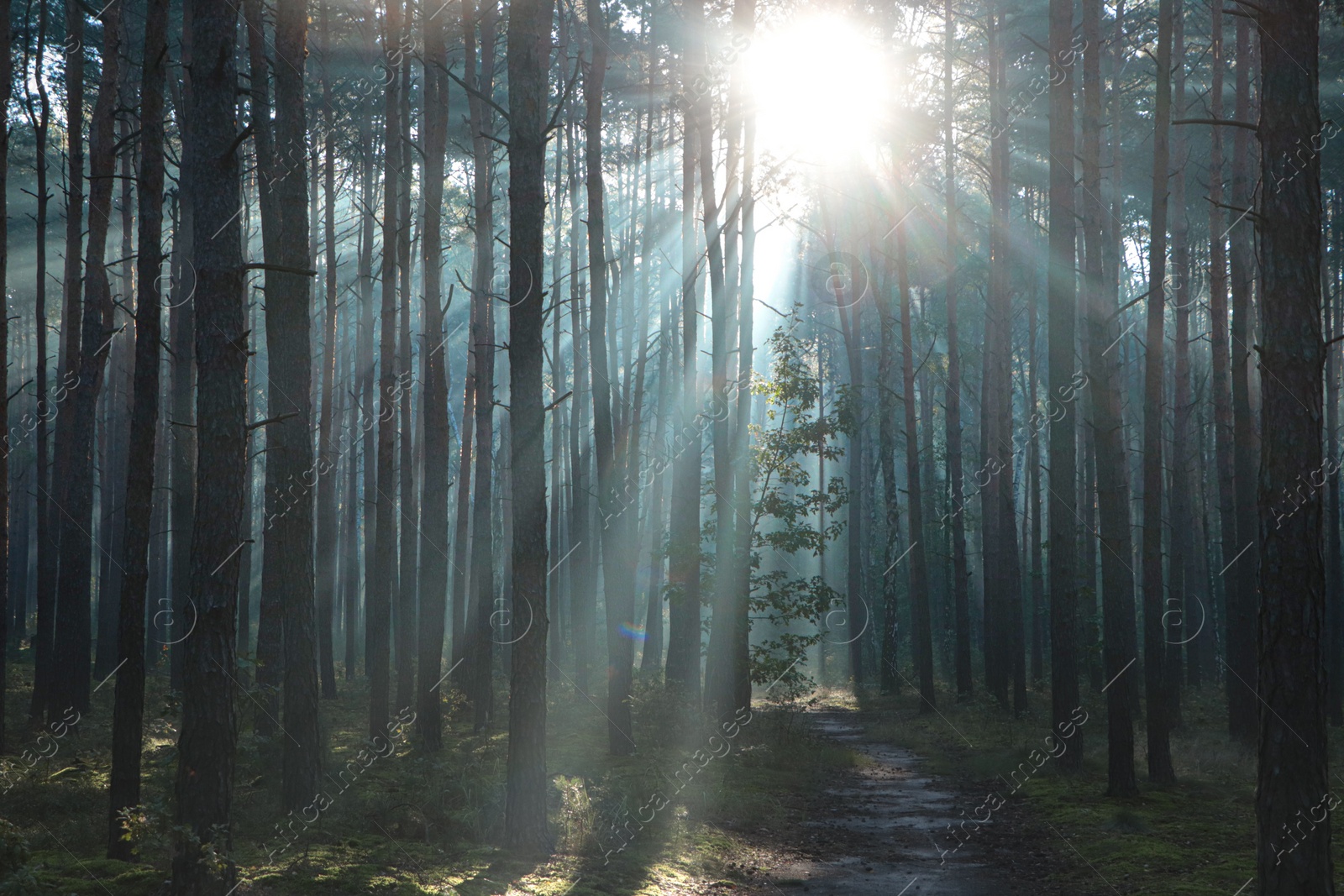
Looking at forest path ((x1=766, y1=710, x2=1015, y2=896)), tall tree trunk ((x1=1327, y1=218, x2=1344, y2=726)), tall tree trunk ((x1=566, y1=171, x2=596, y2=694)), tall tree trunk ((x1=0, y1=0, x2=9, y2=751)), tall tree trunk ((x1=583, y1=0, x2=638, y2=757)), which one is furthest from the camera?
tall tree trunk ((x1=566, y1=171, x2=596, y2=694))

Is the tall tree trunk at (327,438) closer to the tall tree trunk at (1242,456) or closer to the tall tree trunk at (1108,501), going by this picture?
the tall tree trunk at (1108,501)

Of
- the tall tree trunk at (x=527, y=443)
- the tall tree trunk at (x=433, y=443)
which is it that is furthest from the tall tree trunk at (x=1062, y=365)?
the tall tree trunk at (x=433, y=443)

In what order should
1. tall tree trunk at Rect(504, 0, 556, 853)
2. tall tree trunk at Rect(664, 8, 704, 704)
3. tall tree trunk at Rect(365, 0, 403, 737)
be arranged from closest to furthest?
tall tree trunk at Rect(504, 0, 556, 853) → tall tree trunk at Rect(365, 0, 403, 737) → tall tree trunk at Rect(664, 8, 704, 704)

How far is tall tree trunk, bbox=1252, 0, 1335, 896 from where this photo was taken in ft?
19.6

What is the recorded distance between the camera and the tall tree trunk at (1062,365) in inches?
439

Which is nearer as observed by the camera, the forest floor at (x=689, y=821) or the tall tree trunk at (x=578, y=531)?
the forest floor at (x=689, y=821)

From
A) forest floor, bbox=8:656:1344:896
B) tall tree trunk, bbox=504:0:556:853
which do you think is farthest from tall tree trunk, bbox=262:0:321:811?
tall tree trunk, bbox=504:0:556:853

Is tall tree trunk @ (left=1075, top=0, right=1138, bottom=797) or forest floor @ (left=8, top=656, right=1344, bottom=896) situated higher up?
tall tree trunk @ (left=1075, top=0, right=1138, bottom=797)

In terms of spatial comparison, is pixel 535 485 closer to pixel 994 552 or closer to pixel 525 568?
pixel 525 568

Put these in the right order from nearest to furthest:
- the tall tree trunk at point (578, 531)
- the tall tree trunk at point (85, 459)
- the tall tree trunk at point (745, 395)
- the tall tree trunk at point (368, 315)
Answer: the tall tree trunk at point (85, 459), the tall tree trunk at point (745, 395), the tall tree trunk at point (368, 315), the tall tree trunk at point (578, 531)

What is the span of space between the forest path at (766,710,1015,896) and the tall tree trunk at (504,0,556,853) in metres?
2.26

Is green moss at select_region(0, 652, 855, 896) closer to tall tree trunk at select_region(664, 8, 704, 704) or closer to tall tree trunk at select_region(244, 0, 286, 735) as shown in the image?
tall tree trunk at select_region(244, 0, 286, 735)

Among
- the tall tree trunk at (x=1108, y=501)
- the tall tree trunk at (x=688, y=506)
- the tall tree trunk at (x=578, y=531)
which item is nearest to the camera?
the tall tree trunk at (x=1108, y=501)

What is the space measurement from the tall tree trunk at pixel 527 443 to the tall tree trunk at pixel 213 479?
96.1 inches
